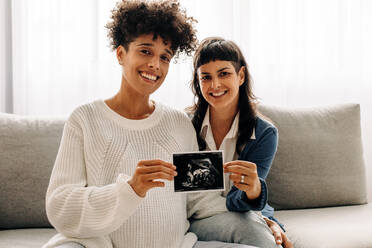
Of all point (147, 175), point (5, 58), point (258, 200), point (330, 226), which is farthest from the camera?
point (5, 58)

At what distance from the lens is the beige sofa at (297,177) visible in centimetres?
166

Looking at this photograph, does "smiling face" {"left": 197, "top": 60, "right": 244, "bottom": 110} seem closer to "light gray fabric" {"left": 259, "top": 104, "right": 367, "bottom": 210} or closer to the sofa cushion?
A: "light gray fabric" {"left": 259, "top": 104, "right": 367, "bottom": 210}

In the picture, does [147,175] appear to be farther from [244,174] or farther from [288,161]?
[288,161]

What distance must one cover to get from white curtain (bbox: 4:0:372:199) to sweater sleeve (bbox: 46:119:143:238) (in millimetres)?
1169

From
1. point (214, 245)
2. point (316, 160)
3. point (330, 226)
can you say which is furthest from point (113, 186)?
point (316, 160)

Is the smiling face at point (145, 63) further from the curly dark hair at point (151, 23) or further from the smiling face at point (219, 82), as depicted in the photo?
the smiling face at point (219, 82)

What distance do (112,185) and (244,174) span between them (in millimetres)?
439

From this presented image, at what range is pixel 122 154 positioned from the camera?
1.35 meters

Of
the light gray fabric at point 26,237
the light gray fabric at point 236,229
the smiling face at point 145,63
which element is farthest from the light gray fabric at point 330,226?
the light gray fabric at point 26,237

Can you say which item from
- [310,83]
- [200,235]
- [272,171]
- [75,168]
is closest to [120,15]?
[75,168]

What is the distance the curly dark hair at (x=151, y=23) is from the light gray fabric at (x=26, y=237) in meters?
0.86

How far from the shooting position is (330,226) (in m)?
1.70

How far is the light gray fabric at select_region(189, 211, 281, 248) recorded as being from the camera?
4.50 feet

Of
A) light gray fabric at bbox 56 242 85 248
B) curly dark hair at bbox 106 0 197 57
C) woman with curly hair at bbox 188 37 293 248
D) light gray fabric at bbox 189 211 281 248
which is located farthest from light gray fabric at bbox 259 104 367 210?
light gray fabric at bbox 56 242 85 248
